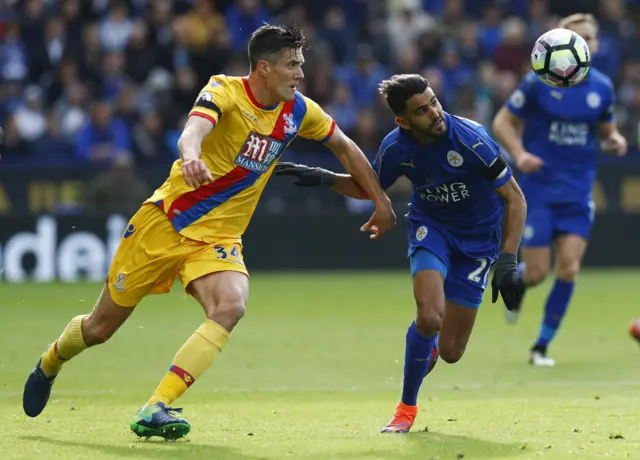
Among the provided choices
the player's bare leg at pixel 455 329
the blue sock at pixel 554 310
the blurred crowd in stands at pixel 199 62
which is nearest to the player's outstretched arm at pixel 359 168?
the player's bare leg at pixel 455 329

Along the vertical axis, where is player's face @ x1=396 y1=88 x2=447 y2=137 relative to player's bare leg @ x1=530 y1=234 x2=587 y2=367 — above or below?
above

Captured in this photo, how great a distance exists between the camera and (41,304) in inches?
616

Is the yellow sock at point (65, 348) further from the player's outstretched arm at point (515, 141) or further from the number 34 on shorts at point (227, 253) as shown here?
the player's outstretched arm at point (515, 141)

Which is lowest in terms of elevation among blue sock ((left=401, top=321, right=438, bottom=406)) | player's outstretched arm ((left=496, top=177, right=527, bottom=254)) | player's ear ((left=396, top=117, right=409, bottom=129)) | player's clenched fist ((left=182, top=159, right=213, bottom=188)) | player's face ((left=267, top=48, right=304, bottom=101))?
blue sock ((left=401, top=321, right=438, bottom=406))

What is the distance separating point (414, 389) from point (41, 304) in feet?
30.1

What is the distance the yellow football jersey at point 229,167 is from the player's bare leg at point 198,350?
368 mm

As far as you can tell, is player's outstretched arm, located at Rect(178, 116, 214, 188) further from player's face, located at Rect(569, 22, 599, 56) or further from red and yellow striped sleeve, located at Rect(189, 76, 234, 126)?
player's face, located at Rect(569, 22, 599, 56)

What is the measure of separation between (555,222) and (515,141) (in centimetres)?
85

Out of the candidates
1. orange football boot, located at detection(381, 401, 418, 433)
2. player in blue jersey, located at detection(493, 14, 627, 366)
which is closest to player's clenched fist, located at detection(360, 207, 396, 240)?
orange football boot, located at detection(381, 401, 418, 433)

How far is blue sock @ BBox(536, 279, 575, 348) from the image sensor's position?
10.9m

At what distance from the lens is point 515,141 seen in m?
11.0

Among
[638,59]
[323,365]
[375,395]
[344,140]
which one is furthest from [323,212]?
[344,140]

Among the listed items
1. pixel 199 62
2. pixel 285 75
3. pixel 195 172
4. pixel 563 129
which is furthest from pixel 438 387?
pixel 199 62

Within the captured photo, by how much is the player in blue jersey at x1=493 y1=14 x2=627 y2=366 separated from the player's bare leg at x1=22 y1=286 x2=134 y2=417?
15.3 feet
